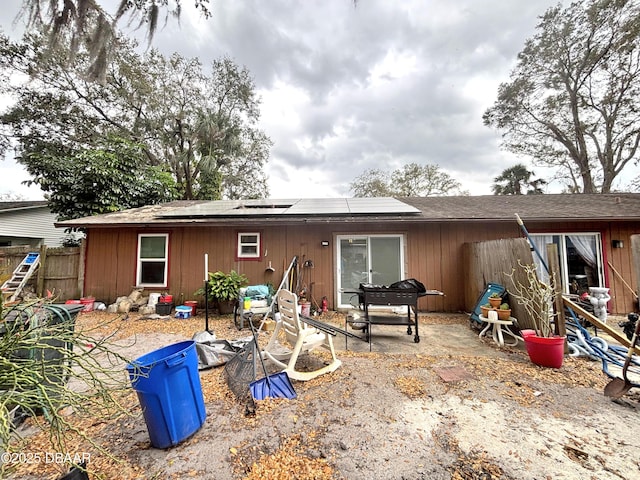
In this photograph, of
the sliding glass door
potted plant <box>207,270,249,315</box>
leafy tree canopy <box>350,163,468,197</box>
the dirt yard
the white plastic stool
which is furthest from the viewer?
leafy tree canopy <box>350,163,468,197</box>

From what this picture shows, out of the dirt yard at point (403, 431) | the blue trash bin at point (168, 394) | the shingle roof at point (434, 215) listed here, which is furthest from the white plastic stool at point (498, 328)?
the blue trash bin at point (168, 394)

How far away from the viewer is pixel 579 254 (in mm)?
6164

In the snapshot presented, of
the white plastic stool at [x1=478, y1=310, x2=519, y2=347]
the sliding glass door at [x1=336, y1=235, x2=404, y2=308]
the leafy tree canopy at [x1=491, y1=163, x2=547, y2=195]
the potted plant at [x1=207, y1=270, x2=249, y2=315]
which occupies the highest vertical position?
the leafy tree canopy at [x1=491, y1=163, x2=547, y2=195]

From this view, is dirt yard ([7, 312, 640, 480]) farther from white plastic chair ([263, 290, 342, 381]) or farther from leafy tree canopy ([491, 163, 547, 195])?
leafy tree canopy ([491, 163, 547, 195])

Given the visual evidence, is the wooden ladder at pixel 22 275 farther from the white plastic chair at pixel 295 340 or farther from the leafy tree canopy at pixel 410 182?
the leafy tree canopy at pixel 410 182

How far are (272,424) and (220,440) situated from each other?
42cm

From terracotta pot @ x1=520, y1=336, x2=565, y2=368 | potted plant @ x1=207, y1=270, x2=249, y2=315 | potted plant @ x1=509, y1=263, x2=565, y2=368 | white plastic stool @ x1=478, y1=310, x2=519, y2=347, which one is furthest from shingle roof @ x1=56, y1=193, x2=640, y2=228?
terracotta pot @ x1=520, y1=336, x2=565, y2=368

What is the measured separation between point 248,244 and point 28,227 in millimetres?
14790

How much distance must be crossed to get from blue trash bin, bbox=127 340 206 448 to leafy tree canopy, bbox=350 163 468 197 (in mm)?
→ 20390

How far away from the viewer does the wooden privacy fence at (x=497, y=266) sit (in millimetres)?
4113

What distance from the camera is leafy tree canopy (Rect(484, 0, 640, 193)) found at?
11.3 m

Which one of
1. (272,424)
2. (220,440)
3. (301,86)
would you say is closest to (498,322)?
(272,424)

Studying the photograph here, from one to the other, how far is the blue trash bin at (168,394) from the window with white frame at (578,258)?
24.2ft

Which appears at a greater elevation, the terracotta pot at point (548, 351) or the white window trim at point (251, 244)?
the white window trim at point (251, 244)
